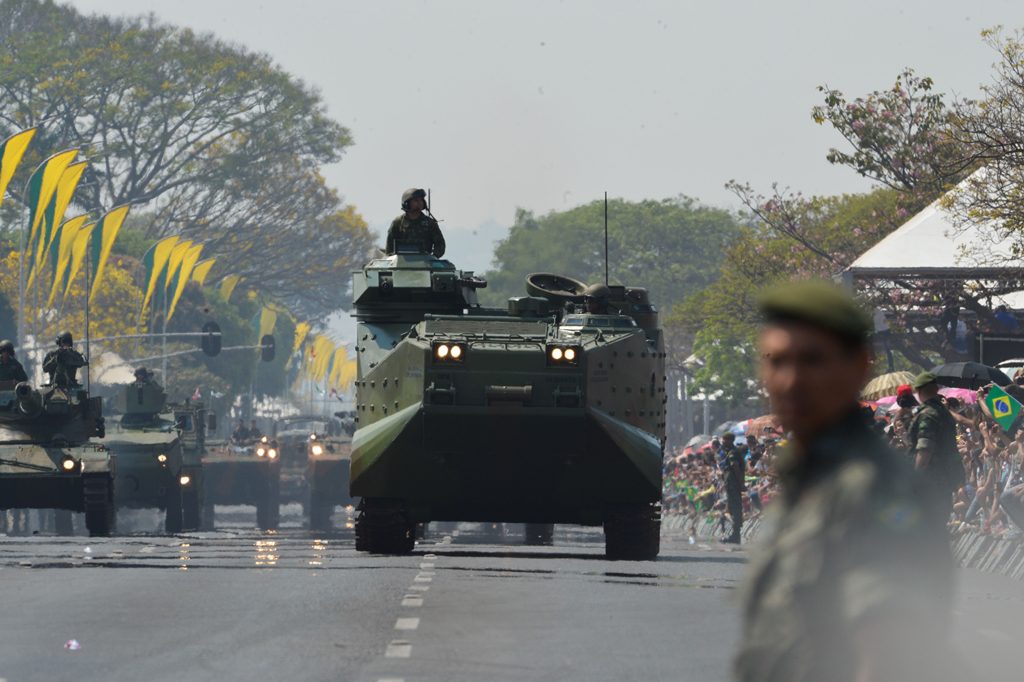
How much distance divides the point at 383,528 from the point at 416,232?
367 cm

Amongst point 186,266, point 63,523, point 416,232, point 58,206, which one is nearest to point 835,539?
point 416,232

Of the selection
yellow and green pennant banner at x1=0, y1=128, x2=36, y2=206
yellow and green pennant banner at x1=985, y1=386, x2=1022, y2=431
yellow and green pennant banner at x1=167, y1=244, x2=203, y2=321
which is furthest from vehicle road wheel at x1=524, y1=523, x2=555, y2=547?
yellow and green pennant banner at x1=167, y1=244, x2=203, y2=321

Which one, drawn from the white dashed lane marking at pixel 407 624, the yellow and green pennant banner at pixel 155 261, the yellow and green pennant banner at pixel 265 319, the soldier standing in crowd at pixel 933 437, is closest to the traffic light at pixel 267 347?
the yellow and green pennant banner at pixel 155 261

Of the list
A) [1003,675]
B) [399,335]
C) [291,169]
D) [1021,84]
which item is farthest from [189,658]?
[291,169]

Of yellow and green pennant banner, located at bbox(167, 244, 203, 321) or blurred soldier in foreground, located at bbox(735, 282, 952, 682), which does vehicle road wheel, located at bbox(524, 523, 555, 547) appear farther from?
yellow and green pennant banner, located at bbox(167, 244, 203, 321)

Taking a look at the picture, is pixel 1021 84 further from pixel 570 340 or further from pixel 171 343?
pixel 171 343

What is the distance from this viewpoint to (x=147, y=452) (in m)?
38.5

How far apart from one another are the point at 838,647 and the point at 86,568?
18090mm

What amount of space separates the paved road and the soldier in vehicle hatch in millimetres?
3358

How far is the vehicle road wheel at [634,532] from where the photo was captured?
22.7 meters

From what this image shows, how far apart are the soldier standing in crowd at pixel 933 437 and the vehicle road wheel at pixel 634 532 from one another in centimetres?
407

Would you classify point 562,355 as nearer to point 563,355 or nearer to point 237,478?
point 563,355

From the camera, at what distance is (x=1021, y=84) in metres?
34.3

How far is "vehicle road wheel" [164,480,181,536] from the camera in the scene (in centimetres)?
3934
